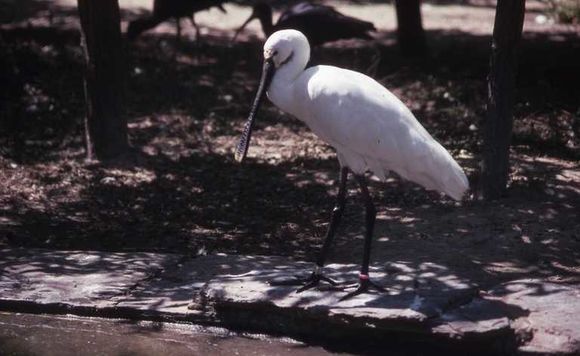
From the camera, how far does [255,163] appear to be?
29.6ft

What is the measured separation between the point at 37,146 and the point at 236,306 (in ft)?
14.3

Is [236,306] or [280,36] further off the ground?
[280,36]

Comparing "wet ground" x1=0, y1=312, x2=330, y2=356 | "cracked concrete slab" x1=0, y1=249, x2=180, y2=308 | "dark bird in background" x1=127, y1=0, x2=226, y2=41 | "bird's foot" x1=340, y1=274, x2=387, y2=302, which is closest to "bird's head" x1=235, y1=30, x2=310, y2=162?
"bird's foot" x1=340, y1=274, x2=387, y2=302

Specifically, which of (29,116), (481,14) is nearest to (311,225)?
(29,116)

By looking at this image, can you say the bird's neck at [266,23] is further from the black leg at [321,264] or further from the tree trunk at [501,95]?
the black leg at [321,264]

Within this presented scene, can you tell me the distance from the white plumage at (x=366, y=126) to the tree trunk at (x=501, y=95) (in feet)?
5.94

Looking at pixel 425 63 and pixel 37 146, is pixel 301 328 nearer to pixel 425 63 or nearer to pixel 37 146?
pixel 37 146

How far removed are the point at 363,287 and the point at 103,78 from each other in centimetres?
391

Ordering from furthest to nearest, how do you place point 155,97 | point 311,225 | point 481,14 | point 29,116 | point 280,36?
point 481,14, point 155,97, point 29,116, point 311,225, point 280,36

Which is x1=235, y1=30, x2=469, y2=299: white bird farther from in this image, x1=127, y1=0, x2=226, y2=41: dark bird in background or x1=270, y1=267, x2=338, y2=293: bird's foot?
x1=127, y1=0, x2=226, y2=41: dark bird in background

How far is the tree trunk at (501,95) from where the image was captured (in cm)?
733

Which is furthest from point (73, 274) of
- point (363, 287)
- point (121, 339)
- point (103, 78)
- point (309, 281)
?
point (103, 78)

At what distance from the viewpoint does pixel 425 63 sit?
38.5 feet

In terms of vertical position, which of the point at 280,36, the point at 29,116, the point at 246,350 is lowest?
the point at 246,350
